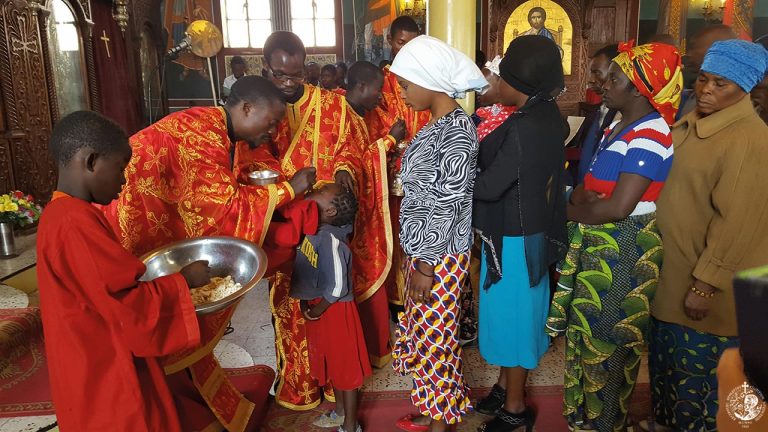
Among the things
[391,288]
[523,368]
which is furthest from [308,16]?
[523,368]

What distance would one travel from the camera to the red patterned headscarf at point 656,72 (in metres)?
1.89

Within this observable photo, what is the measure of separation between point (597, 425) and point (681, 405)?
349mm

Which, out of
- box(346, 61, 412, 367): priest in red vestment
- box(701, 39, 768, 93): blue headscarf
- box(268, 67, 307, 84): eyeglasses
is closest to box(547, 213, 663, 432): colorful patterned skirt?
box(701, 39, 768, 93): blue headscarf

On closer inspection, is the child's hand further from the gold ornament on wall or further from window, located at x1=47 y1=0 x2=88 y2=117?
the gold ornament on wall

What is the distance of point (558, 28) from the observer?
12211 millimetres

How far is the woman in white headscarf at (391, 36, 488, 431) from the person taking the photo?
1995 mm

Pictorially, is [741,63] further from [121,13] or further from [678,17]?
[678,17]

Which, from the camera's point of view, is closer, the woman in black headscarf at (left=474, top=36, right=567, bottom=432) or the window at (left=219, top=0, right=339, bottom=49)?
the woman in black headscarf at (left=474, top=36, right=567, bottom=432)

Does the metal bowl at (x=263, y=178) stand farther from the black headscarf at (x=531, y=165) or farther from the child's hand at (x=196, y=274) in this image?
the black headscarf at (x=531, y=165)

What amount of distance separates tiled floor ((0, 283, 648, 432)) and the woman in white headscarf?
78 cm

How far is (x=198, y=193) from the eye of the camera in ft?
6.84

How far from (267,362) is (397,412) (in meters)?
1.01

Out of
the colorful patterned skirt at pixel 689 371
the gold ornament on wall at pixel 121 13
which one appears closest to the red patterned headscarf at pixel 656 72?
the colorful patterned skirt at pixel 689 371

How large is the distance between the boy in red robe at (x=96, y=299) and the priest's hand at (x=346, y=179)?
1.12m
